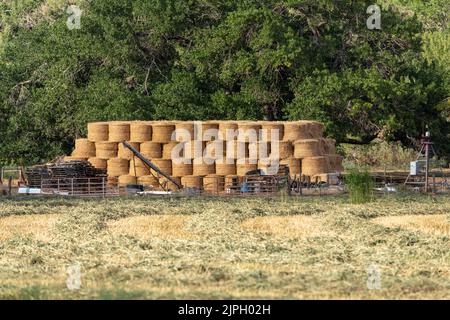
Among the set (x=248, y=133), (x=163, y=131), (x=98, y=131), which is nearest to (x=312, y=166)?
(x=248, y=133)

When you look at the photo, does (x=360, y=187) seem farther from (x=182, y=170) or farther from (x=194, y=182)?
(x=182, y=170)

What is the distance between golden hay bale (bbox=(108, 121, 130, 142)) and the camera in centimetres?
4941

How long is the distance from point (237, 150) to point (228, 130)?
88 centimetres

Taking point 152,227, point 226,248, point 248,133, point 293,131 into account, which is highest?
point 293,131

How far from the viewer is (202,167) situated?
156 feet

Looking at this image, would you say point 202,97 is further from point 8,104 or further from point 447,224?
point 447,224

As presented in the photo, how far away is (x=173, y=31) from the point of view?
196 feet

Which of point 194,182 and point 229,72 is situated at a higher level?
point 229,72

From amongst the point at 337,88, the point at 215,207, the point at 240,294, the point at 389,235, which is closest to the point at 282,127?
the point at 337,88

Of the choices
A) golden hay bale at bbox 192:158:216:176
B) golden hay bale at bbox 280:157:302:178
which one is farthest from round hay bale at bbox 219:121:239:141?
golden hay bale at bbox 280:157:302:178

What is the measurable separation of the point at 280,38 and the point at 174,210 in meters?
21.7

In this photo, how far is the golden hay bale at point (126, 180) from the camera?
156 feet

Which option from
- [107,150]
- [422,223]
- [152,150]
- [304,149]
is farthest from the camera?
[107,150]

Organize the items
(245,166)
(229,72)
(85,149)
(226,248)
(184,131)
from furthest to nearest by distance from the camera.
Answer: (229,72), (85,149), (184,131), (245,166), (226,248)
